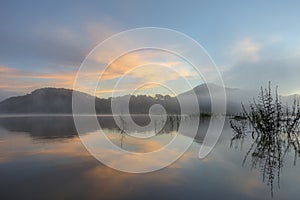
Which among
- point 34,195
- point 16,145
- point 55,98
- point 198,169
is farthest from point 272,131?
point 55,98

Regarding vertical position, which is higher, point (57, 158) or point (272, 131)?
point (272, 131)

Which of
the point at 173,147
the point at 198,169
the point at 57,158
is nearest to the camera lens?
the point at 198,169

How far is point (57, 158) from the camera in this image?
12117mm

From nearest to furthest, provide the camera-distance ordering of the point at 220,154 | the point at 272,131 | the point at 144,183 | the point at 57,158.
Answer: the point at 144,183 < the point at 57,158 < the point at 220,154 < the point at 272,131

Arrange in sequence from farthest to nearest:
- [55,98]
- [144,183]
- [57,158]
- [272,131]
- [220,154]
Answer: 1. [55,98]
2. [272,131]
3. [220,154]
4. [57,158]
5. [144,183]

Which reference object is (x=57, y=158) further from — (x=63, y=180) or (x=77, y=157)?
(x=63, y=180)

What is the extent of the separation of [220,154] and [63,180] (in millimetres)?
7509

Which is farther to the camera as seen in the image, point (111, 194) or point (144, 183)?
point (144, 183)

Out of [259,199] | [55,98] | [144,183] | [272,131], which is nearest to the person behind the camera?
[259,199]

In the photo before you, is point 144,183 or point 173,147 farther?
point 173,147

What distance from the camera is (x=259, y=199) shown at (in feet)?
23.1

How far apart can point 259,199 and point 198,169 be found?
336 centimetres

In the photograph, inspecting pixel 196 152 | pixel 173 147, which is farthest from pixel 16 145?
pixel 196 152

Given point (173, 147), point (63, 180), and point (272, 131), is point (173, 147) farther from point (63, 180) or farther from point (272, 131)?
point (272, 131)
